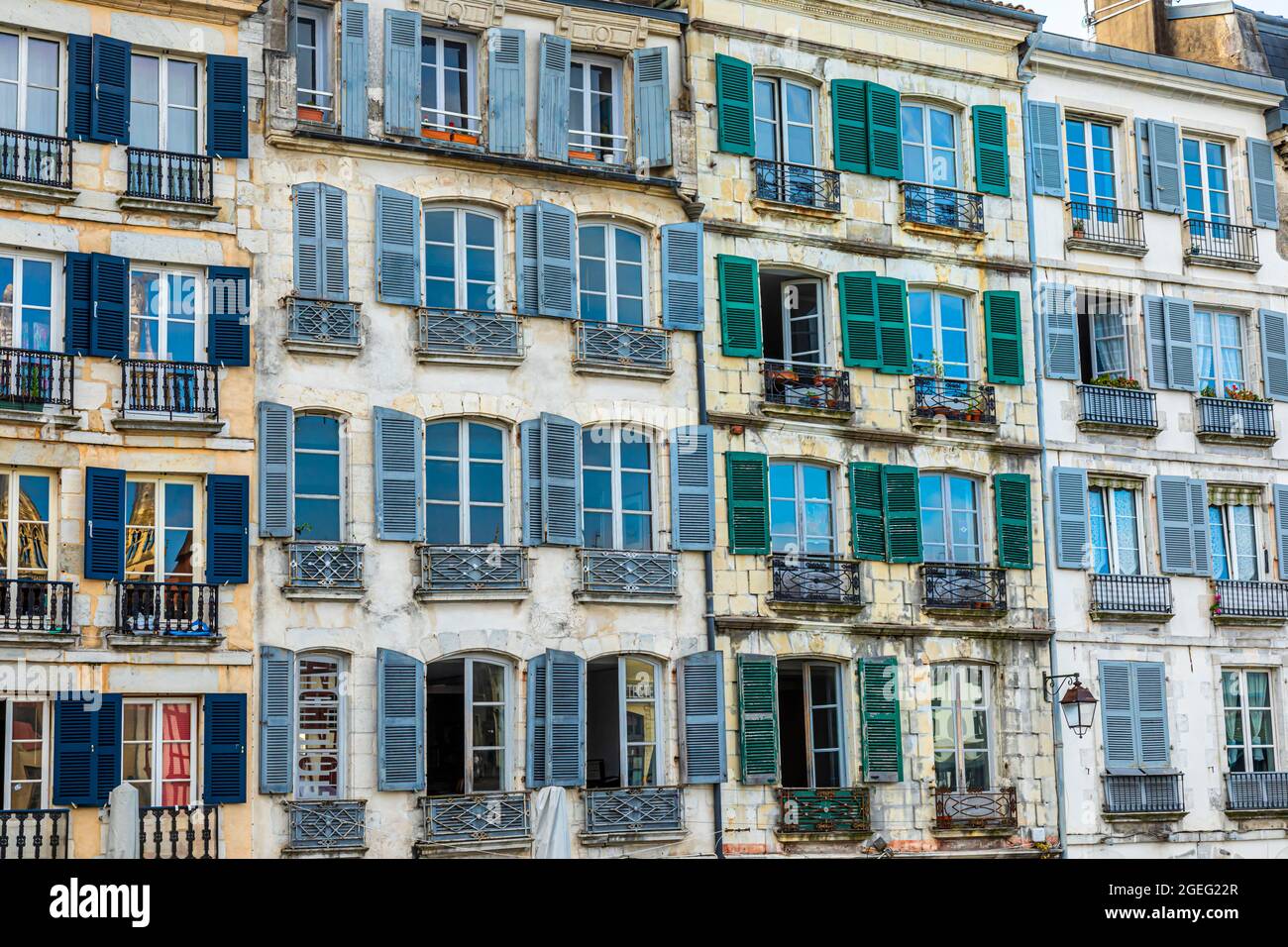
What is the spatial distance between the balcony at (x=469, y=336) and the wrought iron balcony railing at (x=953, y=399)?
22.3 feet

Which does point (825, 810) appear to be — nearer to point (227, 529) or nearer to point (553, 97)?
point (227, 529)

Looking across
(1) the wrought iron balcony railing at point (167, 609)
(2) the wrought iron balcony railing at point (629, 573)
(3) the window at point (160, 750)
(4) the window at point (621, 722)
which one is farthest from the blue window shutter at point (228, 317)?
(4) the window at point (621, 722)

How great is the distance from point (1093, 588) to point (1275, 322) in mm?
6492

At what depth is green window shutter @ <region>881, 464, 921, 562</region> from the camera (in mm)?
31109

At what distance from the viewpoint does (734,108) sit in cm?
3106

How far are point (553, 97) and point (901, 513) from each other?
8.06 m

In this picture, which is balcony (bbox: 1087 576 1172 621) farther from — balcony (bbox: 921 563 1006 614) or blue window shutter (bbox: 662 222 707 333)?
blue window shutter (bbox: 662 222 707 333)

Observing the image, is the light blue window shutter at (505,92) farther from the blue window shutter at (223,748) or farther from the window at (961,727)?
the window at (961,727)

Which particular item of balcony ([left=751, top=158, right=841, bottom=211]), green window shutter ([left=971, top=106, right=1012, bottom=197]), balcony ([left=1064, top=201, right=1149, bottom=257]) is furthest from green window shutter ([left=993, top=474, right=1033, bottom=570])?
balcony ([left=751, top=158, right=841, bottom=211])

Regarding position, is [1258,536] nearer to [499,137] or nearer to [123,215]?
[499,137]

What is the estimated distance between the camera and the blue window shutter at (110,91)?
26444mm

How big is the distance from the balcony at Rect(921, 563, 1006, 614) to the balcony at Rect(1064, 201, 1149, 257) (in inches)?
236
